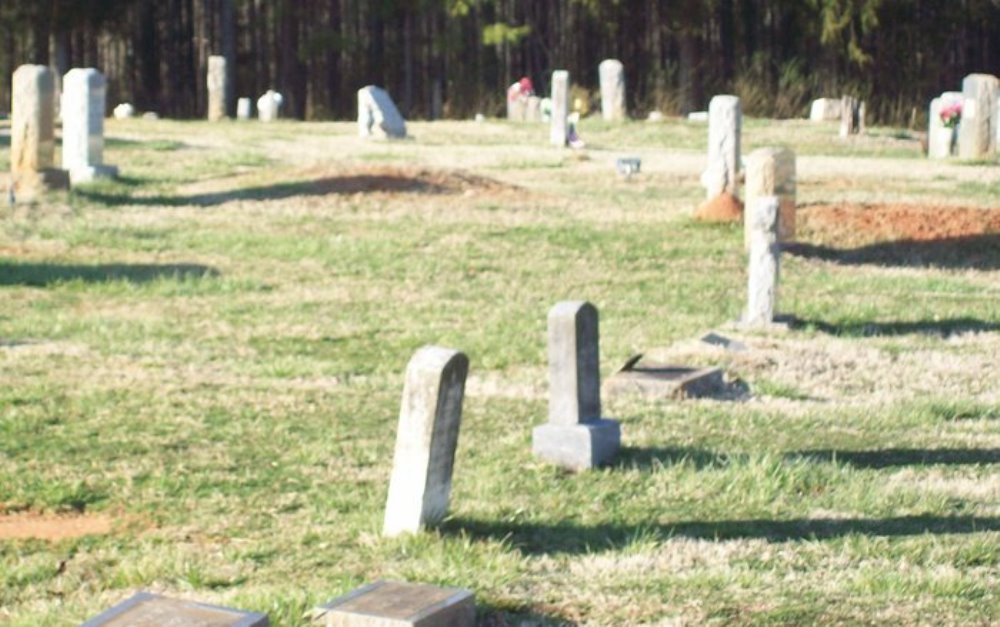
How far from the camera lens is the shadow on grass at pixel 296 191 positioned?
20.1 metres

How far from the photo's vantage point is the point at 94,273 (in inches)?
611

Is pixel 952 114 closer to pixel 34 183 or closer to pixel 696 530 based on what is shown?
pixel 34 183

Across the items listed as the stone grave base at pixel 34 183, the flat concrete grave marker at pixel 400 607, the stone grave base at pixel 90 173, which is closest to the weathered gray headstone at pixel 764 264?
the flat concrete grave marker at pixel 400 607

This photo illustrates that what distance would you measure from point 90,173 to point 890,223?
8.25 meters

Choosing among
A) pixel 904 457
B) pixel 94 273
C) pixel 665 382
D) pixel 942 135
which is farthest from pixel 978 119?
pixel 904 457

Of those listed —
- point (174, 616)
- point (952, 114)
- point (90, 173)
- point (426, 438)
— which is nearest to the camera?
point (174, 616)

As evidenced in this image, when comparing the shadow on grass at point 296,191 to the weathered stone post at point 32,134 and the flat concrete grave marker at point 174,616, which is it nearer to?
the weathered stone post at point 32,134

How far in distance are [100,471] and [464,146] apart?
19.5m

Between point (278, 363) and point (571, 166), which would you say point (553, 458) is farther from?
point (571, 166)

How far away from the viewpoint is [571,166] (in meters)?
24.5

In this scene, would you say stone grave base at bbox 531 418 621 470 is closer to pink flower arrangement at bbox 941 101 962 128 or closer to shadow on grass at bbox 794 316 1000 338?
shadow on grass at bbox 794 316 1000 338

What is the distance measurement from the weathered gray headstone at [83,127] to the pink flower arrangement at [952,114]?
11403 mm

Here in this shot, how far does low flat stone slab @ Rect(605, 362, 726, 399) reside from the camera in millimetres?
10680

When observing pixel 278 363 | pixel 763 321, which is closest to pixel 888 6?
pixel 763 321
